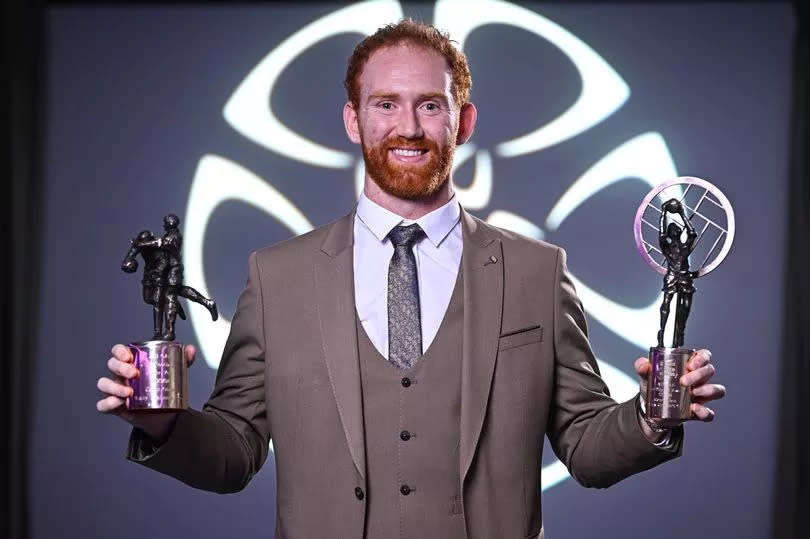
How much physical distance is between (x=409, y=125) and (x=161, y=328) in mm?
716

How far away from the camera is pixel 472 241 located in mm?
2404

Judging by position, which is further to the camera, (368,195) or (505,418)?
(368,195)

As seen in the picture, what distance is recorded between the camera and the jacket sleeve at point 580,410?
7.35ft

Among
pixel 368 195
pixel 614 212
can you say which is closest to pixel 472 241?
pixel 368 195

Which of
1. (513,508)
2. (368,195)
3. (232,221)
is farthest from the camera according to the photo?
(232,221)

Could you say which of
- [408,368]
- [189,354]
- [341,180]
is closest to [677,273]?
[408,368]

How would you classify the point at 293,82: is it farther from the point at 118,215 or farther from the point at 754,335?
the point at 754,335

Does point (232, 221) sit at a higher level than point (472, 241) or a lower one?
higher

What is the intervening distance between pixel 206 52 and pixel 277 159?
0.58 meters

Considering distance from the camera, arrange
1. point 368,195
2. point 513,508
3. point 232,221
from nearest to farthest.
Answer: point 513,508
point 368,195
point 232,221

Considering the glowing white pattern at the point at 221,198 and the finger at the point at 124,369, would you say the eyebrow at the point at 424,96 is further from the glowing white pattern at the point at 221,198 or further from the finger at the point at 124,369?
the glowing white pattern at the point at 221,198

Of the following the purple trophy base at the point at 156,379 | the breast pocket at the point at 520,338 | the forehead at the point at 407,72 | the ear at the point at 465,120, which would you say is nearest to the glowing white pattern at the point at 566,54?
the ear at the point at 465,120

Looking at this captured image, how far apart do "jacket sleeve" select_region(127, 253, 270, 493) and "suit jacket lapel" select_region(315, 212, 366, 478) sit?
167 mm

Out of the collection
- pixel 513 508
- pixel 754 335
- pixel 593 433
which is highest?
pixel 754 335
